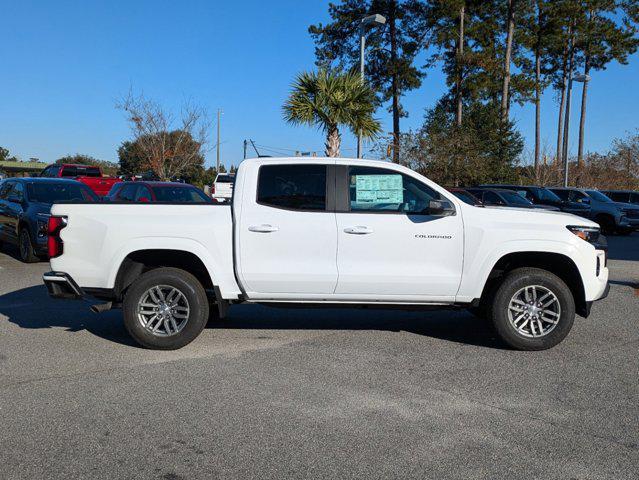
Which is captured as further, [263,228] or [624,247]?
[624,247]

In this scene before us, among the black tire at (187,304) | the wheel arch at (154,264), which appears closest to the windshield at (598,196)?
the wheel arch at (154,264)

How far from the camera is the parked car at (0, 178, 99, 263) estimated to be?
1228 centimetres

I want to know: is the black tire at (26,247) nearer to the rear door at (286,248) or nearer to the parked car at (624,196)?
the rear door at (286,248)

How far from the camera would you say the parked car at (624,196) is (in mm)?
24672

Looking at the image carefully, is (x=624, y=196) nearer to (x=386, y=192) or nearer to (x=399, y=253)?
(x=386, y=192)

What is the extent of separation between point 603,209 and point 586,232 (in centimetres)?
1807

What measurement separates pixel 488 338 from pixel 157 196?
30.5ft

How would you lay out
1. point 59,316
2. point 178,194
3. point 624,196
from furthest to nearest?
point 624,196, point 178,194, point 59,316

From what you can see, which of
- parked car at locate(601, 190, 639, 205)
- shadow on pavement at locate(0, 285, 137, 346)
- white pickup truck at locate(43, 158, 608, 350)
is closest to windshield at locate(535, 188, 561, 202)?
parked car at locate(601, 190, 639, 205)

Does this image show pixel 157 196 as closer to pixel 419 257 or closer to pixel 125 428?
pixel 419 257

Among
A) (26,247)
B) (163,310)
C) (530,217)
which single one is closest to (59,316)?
(163,310)

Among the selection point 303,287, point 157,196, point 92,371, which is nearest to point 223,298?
point 303,287

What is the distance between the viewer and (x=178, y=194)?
14.0 m

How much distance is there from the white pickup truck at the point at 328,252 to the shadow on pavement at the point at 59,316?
2.76 feet
